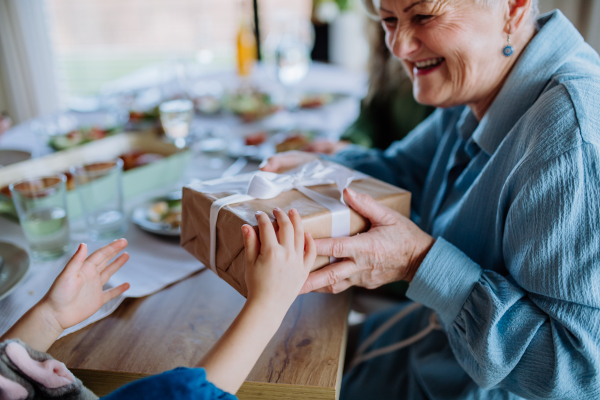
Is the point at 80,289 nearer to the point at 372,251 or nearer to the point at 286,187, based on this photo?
the point at 286,187

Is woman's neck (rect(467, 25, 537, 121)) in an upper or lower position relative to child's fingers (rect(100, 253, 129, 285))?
upper

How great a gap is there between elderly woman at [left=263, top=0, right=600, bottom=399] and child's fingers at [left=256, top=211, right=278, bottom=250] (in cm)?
10

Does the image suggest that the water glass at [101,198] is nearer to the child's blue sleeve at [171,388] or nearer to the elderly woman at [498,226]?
the elderly woman at [498,226]

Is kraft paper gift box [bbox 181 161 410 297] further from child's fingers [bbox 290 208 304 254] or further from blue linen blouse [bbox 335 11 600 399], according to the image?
blue linen blouse [bbox 335 11 600 399]

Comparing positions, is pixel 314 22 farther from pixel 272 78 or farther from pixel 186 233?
pixel 186 233

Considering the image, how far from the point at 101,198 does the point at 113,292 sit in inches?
12.3

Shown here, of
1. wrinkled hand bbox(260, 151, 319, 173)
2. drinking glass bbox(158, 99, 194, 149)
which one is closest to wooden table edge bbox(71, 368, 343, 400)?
wrinkled hand bbox(260, 151, 319, 173)

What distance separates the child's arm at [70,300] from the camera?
0.61 meters

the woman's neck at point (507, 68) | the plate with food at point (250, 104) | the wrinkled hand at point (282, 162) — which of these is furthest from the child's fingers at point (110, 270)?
the plate with food at point (250, 104)

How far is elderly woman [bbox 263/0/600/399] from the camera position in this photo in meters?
0.62

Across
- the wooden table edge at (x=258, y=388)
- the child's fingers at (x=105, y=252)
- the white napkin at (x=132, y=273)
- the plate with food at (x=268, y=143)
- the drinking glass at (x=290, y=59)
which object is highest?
the drinking glass at (x=290, y=59)

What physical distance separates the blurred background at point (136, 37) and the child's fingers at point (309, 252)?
1.32 m

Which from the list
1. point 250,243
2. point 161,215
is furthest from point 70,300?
point 161,215

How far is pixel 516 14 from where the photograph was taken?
0.76 m
